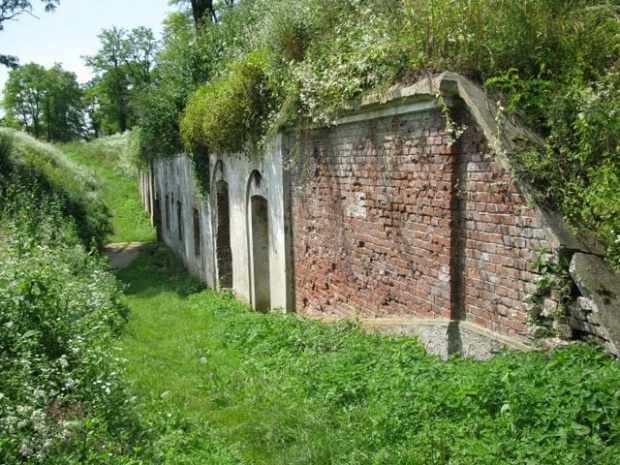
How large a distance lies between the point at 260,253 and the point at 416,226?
18.9 ft

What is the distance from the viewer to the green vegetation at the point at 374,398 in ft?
10.8

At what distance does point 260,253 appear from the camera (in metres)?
11.0

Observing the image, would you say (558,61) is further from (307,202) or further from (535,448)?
(307,202)

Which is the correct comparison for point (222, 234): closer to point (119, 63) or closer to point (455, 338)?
point (455, 338)

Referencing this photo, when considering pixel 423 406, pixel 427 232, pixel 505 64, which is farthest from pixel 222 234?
pixel 423 406

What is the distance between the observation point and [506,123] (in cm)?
461

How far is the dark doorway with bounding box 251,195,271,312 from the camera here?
10859mm

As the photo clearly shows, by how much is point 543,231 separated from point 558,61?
6.15 feet

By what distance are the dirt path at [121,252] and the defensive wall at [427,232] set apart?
1182cm

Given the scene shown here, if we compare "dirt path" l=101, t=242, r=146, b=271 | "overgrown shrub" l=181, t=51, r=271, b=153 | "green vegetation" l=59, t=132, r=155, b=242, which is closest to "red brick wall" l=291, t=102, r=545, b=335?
"overgrown shrub" l=181, t=51, r=271, b=153

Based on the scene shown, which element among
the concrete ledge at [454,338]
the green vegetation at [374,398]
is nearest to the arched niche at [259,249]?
the green vegetation at [374,398]

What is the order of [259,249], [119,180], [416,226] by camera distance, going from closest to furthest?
[416,226], [259,249], [119,180]

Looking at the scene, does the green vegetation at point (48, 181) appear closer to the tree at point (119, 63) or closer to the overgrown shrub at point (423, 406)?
the overgrown shrub at point (423, 406)

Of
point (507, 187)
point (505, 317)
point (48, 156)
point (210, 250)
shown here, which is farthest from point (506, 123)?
point (48, 156)
